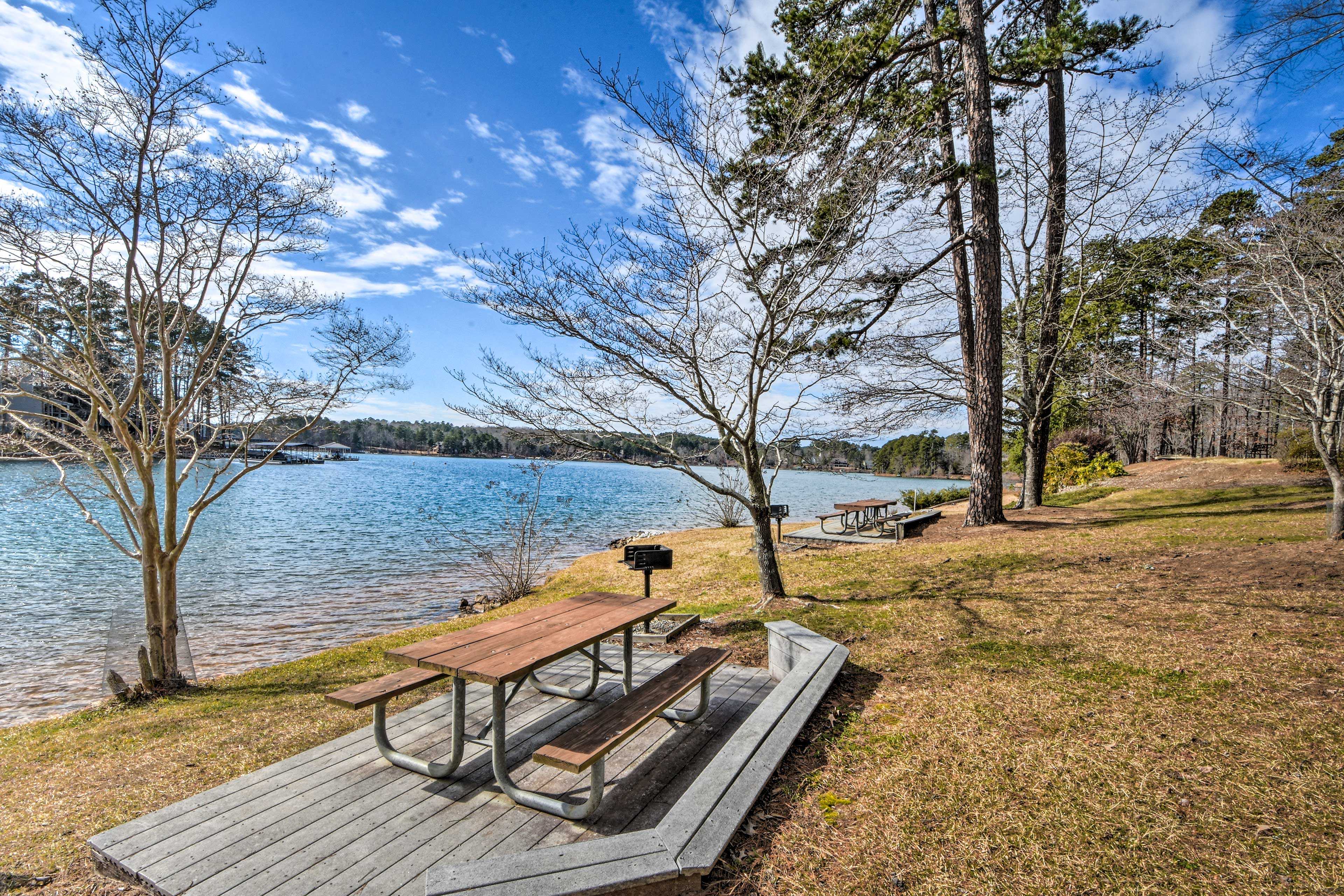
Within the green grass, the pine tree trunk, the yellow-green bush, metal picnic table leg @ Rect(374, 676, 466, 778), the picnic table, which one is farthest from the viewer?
the yellow-green bush

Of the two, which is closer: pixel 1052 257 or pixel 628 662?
pixel 628 662

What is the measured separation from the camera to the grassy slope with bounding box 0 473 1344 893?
2.18 metres

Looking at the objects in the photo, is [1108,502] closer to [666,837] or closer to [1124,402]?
[1124,402]

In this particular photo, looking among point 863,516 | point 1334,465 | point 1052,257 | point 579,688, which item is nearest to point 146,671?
point 579,688

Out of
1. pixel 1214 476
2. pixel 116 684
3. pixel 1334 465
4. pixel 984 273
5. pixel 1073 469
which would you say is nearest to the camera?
pixel 116 684

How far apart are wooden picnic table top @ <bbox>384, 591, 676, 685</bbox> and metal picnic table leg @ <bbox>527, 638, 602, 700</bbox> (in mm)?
383

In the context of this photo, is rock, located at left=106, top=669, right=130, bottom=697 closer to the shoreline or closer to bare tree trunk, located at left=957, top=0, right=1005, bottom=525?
the shoreline

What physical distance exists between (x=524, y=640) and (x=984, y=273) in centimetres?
973

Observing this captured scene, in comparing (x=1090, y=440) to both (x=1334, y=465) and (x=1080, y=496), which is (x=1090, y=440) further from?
(x=1334, y=465)

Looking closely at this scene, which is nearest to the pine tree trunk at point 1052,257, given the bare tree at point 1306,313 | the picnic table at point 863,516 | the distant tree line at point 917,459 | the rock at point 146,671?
the bare tree at point 1306,313

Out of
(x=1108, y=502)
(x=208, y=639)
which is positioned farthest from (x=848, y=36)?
(x=208, y=639)

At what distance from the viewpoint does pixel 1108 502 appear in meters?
12.6

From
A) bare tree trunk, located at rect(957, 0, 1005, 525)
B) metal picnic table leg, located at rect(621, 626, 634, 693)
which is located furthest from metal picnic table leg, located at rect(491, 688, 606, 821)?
bare tree trunk, located at rect(957, 0, 1005, 525)

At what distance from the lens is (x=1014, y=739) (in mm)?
3055
